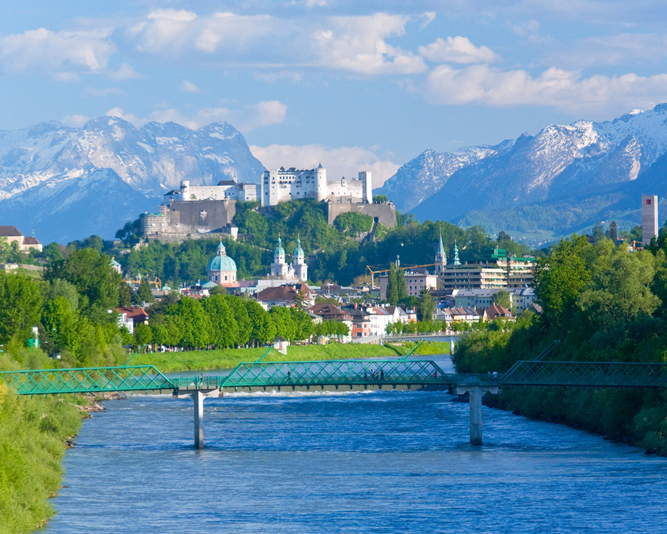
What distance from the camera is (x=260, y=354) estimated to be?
143m

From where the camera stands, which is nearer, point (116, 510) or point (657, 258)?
point (116, 510)

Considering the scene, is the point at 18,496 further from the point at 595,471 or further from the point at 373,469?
the point at 595,471

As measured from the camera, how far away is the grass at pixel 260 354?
393 ft

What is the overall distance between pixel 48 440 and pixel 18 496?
43.0 feet

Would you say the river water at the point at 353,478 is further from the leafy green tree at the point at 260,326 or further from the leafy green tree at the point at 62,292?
the leafy green tree at the point at 260,326

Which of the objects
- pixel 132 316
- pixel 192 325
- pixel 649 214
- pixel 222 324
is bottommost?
pixel 192 325

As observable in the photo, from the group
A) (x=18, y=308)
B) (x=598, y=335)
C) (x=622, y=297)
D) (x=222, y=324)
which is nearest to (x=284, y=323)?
(x=222, y=324)

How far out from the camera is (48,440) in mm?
54656

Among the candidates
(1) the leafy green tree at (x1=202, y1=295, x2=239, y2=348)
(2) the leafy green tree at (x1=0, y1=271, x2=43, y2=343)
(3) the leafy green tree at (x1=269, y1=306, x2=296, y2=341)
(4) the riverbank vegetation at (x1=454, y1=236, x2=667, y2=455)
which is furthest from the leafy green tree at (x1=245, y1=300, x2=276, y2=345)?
(4) the riverbank vegetation at (x1=454, y1=236, x2=667, y2=455)

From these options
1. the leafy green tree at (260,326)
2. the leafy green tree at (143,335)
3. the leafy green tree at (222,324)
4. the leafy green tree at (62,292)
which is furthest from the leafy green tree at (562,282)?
the leafy green tree at (260,326)

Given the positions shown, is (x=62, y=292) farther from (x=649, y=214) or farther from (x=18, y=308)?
(x=649, y=214)

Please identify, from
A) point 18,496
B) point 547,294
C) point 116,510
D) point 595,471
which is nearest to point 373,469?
point 595,471

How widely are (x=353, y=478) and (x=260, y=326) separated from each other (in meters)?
96.6

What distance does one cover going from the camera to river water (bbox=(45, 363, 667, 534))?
4331 cm
